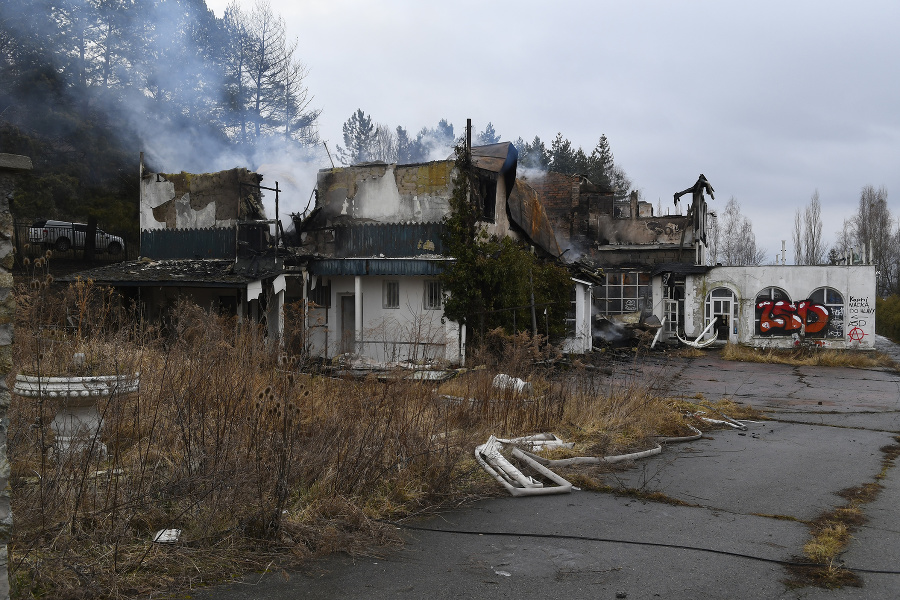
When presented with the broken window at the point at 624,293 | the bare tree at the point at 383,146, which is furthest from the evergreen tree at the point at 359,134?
the broken window at the point at 624,293

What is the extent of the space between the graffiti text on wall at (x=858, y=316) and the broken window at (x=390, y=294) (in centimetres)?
2057

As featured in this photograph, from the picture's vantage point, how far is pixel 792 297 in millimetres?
31156

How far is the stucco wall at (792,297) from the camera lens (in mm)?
30078

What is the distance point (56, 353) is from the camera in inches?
275

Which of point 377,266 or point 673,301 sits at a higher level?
point 377,266

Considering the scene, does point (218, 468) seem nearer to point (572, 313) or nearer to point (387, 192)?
point (387, 192)

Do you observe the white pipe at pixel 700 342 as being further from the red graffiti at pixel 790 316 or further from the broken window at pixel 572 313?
the broken window at pixel 572 313

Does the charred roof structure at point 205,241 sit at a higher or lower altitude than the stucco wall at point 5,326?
higher

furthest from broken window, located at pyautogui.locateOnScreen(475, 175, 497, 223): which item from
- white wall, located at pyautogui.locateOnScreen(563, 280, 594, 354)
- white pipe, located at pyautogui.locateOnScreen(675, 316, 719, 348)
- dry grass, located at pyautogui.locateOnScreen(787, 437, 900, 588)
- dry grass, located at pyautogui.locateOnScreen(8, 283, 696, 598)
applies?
dry grass, located at pyautogui.locateOnScreen(787, 437, 900, 588)

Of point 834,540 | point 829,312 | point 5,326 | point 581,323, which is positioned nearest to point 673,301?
point 829,312

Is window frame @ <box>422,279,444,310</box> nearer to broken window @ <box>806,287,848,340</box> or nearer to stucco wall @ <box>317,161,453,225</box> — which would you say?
stucco wall @ <box>317,161,453,225</box>

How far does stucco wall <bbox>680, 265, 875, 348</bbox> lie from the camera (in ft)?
98.7

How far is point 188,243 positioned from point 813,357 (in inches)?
886

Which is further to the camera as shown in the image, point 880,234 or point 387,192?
point 880,234
